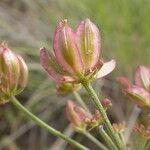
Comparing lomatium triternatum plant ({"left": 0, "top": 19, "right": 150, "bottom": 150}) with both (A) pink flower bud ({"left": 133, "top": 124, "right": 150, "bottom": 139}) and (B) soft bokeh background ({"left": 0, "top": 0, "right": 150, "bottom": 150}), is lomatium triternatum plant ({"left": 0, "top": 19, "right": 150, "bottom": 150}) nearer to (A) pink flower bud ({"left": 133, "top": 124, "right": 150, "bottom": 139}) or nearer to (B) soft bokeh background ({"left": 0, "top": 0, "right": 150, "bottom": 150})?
(A) pink flower bud ({"left": 133, "top": 124, "right": 150, "bottom": 139})

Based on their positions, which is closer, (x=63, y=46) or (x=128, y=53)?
(x=63, y=46)

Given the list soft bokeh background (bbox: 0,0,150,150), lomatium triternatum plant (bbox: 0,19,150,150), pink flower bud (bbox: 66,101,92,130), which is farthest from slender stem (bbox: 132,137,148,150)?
soft bokeh background (bbox: 0,0,150,150)

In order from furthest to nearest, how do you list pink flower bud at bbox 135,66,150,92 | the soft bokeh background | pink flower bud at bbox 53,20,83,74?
the soft bokeh background
pink flower bud at bbox 135,66,150,92
pink flower bud at bbox 53,20,83,74

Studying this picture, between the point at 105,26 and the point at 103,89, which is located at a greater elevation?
the point at 105,26

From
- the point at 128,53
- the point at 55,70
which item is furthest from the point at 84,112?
the point at 128,53

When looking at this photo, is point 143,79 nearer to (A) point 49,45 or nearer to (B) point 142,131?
(B) point 142,131

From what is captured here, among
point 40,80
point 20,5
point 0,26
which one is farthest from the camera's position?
point 20,5

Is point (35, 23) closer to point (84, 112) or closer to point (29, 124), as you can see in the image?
point (29, 124)
